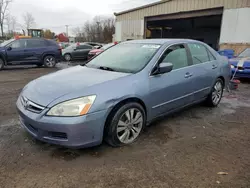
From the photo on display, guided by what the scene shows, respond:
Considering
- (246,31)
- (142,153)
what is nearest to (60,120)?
(142,153)

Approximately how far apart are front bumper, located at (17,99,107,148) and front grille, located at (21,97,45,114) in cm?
5

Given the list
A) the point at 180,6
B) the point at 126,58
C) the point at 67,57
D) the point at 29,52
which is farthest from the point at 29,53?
the point at 180,6

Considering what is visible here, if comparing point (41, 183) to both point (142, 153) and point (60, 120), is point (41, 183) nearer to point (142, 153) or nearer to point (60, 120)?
point (60, 120)

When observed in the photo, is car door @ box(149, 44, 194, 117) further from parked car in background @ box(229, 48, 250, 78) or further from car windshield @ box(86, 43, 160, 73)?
parked car in background @ box(229, 48, 250, 78)

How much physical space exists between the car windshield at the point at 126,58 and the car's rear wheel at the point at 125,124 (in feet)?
2.03

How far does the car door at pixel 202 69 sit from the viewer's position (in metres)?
4.00

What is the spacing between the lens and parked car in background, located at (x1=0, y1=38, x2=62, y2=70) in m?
10.4

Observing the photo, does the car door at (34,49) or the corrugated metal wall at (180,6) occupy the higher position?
the corrugated metal wall at (180,6)

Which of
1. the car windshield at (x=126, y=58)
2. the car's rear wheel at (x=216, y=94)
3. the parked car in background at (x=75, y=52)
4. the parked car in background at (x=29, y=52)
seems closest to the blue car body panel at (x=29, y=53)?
the parked car in background at (x=29, y=52)

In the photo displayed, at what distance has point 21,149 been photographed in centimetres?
284

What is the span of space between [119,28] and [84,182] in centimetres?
1951

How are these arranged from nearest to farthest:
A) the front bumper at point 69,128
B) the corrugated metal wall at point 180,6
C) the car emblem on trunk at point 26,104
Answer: the front bumper at point 69,128, the car emblem on trunk at point 26,104, the corrugated metal wall at point 180,6

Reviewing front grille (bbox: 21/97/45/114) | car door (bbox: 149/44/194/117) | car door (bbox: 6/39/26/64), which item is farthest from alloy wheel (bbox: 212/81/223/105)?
car door (bbox: 6/39/26/64)

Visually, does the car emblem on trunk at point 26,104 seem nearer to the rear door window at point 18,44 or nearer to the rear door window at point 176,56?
the rear door window at point 176,56
